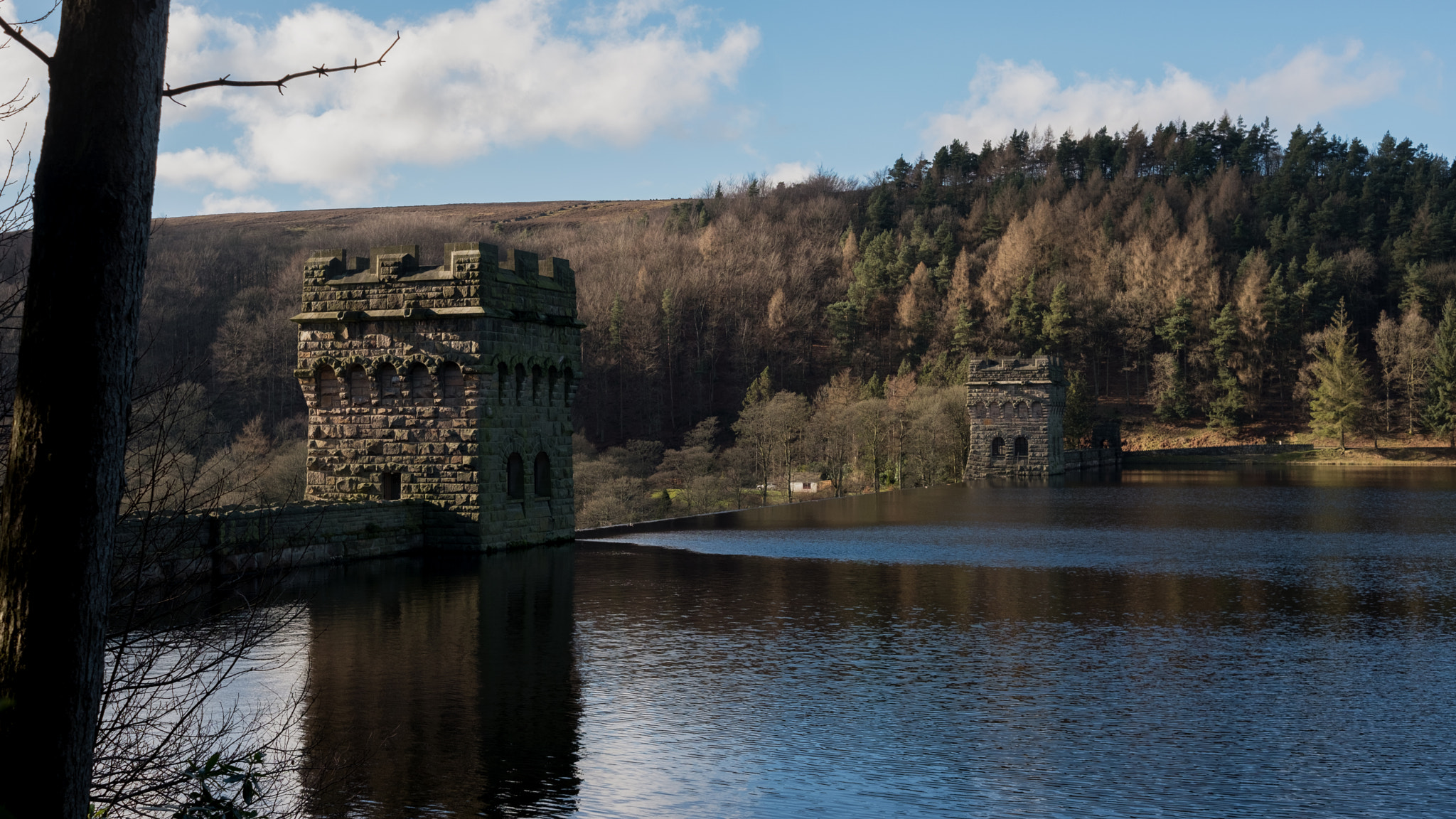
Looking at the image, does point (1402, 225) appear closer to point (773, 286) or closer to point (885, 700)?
point (773, 286)

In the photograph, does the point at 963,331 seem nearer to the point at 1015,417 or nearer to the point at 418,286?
the point at 1015,417

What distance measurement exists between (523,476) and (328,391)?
11.8 ft

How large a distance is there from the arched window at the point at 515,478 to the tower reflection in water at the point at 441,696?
11.3ft

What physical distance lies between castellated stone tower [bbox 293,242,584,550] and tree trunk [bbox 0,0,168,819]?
1505 cm

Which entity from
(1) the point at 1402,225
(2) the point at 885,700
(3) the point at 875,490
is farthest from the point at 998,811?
(1) the point at 1402,225

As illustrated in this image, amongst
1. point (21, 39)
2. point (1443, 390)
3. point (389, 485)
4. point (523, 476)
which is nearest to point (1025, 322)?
point (1443, 390)

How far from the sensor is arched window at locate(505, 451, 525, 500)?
71.8 feet

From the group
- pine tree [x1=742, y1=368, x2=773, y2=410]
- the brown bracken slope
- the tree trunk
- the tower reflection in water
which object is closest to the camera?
the tree trunk

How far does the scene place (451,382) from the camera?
67.5ft

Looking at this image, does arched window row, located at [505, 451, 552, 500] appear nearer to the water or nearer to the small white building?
the water

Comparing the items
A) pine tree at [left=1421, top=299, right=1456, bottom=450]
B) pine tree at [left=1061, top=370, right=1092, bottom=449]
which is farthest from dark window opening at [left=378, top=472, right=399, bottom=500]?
pine tree at [left=1421, top=299, right=1456, bottom=450]

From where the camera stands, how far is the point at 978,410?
186ft

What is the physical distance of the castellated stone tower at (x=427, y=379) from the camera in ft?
66.8

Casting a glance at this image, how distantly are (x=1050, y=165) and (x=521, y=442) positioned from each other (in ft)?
356
